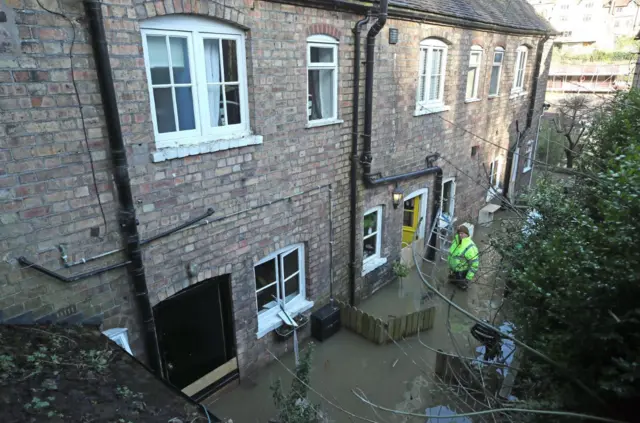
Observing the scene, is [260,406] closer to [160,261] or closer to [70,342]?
[160,261]

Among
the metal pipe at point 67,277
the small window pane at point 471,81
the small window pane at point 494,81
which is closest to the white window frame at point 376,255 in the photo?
the small window pane at point 471,81

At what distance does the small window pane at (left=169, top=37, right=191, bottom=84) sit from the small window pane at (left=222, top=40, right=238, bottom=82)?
1.86ft

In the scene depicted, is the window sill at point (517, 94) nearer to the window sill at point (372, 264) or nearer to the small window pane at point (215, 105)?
the window sill at point (372, 264)

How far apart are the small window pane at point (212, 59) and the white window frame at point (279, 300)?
2887mm

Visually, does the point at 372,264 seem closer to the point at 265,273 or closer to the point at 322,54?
the point at 265,273

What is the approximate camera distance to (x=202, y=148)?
5.14 m

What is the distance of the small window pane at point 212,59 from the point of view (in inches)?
204

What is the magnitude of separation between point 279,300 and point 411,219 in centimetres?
536

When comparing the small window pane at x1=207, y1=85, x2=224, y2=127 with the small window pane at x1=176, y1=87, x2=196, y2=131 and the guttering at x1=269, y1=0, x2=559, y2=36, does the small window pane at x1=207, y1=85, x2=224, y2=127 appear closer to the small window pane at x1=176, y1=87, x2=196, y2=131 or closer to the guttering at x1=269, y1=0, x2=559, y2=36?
the small window pane at x1=176, y1=87, x2=196, y2=131

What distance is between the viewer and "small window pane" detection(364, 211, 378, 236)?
9070 mm

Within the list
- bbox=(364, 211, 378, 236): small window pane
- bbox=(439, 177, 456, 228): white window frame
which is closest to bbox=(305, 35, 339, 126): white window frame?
bbox=(364, 211, 378, 236): small window pane

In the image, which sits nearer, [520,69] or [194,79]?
[194,79]

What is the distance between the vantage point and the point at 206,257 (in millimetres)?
5648

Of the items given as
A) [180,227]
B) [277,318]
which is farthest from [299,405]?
[180,227]
